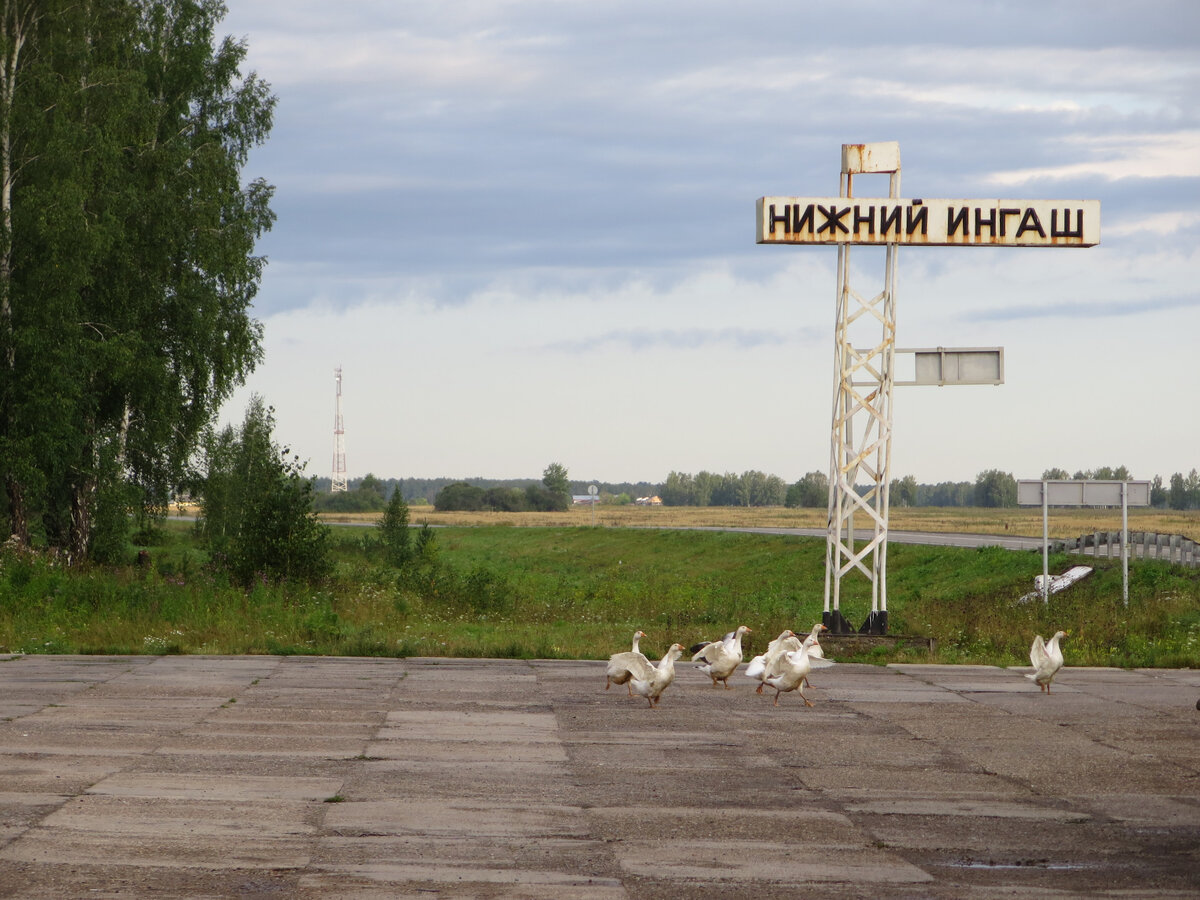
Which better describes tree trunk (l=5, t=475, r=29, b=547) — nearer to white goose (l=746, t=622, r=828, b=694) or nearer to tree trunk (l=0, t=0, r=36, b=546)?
tree trunk (l=0, t=0, r=36, b=546)

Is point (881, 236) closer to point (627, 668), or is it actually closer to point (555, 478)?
point (627, 668)

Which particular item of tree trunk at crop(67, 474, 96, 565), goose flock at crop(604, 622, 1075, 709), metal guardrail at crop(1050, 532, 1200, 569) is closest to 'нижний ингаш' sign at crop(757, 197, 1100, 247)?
goose flock at crop(604, 622, 1075, 709)

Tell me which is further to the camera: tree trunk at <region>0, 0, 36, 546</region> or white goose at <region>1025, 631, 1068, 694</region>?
tree trunk at <region>0, 0, 36, 546</region>

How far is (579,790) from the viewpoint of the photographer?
8.88 m

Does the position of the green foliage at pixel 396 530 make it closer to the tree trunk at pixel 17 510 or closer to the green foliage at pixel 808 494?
the tree trunk at pixel 17 510

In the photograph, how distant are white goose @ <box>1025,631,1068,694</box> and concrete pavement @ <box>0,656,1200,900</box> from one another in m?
0.28

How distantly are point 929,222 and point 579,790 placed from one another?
1240cm

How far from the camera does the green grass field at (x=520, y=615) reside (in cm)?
1795

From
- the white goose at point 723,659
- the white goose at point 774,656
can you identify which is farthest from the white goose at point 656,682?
the white goose at point 723,659

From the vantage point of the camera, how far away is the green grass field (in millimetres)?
17953

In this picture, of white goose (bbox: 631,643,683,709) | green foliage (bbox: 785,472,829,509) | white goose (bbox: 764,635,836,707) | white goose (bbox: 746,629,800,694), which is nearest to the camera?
white goose (bbox: 631,643,683,709)

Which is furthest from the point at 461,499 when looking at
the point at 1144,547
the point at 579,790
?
the point at 579,790

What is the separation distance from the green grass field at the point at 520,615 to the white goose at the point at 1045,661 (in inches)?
133

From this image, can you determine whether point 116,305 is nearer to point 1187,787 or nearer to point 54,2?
point 54,2
